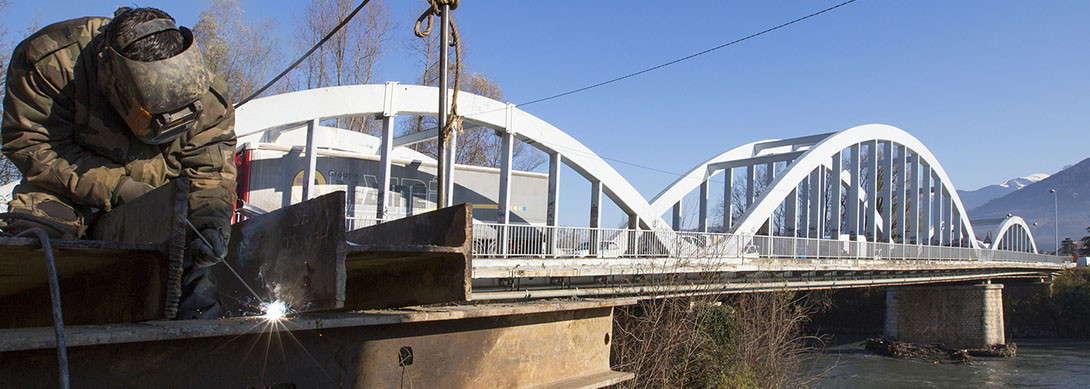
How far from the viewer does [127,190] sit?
9.56 ft

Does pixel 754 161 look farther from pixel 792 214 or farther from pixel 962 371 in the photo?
pixel 962 371

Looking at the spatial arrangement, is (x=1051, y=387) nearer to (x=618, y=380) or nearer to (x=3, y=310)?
(x=618, y=380)

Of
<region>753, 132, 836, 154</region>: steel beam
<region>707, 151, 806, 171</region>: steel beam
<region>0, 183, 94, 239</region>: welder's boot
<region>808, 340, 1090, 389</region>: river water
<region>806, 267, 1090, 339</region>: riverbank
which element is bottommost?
<region>808, 340, 1090, 389</region>: river water

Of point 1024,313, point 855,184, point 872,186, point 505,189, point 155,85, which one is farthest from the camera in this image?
point 1024,313

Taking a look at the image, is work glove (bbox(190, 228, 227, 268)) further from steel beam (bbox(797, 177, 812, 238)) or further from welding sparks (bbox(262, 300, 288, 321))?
steel beam (bbox(797, 177, 812, 238))

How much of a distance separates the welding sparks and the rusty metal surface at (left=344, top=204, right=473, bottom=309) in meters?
0.31

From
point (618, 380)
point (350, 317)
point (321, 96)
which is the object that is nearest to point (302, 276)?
point (350, 317)

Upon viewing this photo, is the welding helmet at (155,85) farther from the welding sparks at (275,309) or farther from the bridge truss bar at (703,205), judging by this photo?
the bridge truss bar at (703,205)

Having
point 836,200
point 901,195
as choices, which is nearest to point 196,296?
point 836,200

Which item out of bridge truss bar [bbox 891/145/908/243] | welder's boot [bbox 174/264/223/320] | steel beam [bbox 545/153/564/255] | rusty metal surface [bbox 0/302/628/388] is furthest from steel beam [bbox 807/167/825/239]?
welder's boot [bbox 174/264/223/320]

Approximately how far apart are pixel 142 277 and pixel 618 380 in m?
2.41

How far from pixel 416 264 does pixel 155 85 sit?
1.42 metres

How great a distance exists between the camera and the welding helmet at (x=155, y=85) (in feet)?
8.40

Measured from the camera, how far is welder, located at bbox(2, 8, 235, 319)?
8.54 ft
